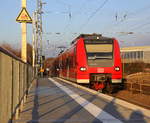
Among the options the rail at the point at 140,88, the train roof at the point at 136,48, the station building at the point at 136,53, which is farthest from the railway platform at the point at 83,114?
the train roof at the point at 136,48

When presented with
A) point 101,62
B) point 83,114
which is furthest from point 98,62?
point 83,114

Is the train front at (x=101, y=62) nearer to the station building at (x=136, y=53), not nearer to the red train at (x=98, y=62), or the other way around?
the red train at (x=98, y=62)

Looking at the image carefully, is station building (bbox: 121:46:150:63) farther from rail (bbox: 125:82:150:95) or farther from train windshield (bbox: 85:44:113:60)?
train windshield (bbox: 85:44:113:60)

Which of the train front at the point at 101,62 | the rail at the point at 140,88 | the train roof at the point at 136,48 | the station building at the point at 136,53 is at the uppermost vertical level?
the train roof at the point at 136,48

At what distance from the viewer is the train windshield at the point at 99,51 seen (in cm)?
1898

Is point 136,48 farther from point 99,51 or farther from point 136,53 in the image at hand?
point 99,51

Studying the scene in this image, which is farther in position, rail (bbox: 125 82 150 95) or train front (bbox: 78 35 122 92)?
rail (bbox: 125 82 150 95)

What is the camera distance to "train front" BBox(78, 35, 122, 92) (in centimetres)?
1878

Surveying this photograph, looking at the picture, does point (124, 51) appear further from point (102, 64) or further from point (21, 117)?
point (21, 117)

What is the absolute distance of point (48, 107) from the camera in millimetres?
10984

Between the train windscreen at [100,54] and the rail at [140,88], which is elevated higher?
the train windscreen at [100,54]

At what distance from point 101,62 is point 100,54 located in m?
0.50

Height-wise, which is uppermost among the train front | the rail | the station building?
the station building

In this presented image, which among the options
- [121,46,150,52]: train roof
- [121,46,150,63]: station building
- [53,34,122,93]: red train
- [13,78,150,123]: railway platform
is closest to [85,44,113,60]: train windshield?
[53,34,122,93]: red train
